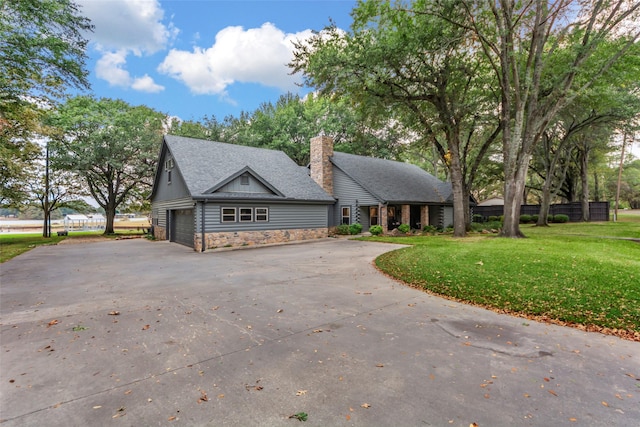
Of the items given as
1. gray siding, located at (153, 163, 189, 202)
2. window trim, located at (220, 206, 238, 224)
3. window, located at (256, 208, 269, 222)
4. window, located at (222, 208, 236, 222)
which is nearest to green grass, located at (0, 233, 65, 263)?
gray siding, located at (153, 163, 189, 202)

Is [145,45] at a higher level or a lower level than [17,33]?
higher

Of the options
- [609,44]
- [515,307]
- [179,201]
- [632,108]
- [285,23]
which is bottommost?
[515,307]

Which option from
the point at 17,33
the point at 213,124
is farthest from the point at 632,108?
the point at 213,124

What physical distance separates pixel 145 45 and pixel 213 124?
750 inches

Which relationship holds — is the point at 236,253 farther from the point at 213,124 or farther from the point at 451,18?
the point at 213,124

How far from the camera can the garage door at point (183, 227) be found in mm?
16909

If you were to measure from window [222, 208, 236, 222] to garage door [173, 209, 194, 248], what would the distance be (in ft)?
6.73

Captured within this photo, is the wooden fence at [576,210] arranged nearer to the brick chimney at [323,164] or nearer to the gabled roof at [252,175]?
the brick chimney at [323,164]

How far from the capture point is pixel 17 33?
1170 centimetres

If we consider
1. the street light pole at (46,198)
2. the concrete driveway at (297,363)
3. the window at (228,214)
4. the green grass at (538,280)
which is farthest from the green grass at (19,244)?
the green grass at (538,280)

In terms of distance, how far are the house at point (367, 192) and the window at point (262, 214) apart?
5706mm

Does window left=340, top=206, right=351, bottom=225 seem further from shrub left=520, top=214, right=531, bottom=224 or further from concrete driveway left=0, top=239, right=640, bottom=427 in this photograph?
shrub left=520, top=214, right=531, bottom=224

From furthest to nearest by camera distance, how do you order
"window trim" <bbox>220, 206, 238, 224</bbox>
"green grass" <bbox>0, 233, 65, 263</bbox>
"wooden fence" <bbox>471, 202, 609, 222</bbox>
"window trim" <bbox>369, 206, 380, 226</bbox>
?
"wooden fence" <bbox>471, 202, 609, 222</bbox>, "window trim" <bbox>369, 206, 380, 226</bbox>, "window trim" <bbox>220, 206, 238, 224</bbox>, "green grass" <bbox>0, 233, 65, 263</bbox>

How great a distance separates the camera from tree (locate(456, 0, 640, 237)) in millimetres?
12664
